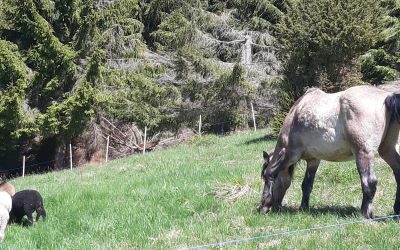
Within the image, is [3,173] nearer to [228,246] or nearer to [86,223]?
[86,223]

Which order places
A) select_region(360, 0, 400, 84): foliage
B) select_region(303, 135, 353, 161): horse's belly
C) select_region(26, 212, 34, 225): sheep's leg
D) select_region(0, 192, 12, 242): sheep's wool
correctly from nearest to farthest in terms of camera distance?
select_region(303, 135, 353, 161): horse's belly
select_region(0, 192, 12, 242): sheep's wool
select_region(26, 212, 34, 225): sheep's leg
select_region(360, 0, 400, 84): foliage

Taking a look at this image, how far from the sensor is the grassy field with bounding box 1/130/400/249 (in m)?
6.83

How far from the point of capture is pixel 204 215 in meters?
8.77

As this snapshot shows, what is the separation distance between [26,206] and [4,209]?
3.30 ft

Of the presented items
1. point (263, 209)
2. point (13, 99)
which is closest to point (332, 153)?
point (263, 209)

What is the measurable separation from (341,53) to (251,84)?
13.0m

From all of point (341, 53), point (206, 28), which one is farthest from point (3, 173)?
point (341, 53)

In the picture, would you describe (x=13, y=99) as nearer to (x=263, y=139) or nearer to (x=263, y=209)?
(x=263, y=139)

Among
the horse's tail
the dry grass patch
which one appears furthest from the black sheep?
the horse's tail

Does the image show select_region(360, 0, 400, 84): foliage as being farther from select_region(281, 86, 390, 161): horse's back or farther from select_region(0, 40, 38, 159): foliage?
select_region(281, 86, 390, 161): horse's back

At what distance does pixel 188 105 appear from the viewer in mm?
33562

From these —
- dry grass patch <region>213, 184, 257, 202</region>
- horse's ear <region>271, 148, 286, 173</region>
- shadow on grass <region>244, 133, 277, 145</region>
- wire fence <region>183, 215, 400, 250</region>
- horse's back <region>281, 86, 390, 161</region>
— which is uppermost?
horse's back <region>281, 86, 390, 161</region>

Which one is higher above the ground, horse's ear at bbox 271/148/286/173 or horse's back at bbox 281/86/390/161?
horse's back at bbox 281/86/390/161

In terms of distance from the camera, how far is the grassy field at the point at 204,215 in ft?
22.4
